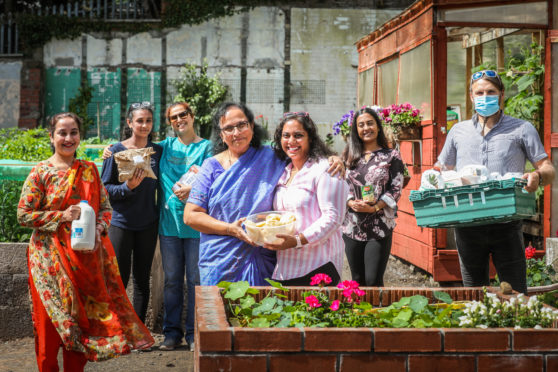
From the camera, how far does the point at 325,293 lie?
2.43 m

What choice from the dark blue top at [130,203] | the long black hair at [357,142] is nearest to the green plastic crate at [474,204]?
the long black hair at [357,142]

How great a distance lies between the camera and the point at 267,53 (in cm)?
1733

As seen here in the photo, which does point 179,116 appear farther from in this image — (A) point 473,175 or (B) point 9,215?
(A) point 473,175

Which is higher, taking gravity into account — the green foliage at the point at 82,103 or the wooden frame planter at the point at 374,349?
the green foliage at the point at 82,103

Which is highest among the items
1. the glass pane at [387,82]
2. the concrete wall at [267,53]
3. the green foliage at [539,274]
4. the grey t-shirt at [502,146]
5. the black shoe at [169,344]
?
the concrete wall at [267,53]

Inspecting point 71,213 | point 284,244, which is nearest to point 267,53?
point 71,213

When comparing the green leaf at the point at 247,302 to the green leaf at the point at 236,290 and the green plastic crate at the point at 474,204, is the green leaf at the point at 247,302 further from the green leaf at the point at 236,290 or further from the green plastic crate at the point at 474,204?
the green plastic crate at the point at 474,204

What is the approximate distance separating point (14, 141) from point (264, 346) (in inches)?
233

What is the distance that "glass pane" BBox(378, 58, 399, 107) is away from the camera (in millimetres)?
8070

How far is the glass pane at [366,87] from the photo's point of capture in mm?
9245

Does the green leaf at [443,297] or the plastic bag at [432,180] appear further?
A: the plastic bag at [432,180]

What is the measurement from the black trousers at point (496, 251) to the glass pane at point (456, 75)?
6.10 meters

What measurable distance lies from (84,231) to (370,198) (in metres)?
2.03

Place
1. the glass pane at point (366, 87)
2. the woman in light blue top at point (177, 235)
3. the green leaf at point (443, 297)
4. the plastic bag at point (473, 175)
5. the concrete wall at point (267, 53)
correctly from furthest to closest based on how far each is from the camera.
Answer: the concrete wall at point (267, 53) → the glass pane at point (366, 87) → the woman in light blue top at point (177, 235) → the plastic bag at point (473, 175) → the green leaf at point (443, 297)
